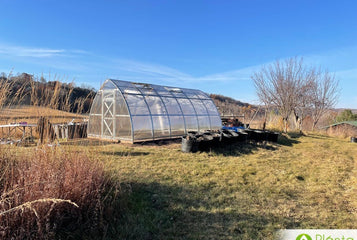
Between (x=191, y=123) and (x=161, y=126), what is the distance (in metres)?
2.14

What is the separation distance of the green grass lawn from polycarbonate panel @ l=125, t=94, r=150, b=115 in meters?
2.80

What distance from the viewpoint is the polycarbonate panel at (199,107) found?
12.7m

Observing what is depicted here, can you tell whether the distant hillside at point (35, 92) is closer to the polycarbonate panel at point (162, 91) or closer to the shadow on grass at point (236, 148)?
the shadow on grass at point (236, 148)

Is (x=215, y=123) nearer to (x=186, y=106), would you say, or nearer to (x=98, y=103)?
(x=186, y=106)

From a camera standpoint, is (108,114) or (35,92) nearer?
(35,92)

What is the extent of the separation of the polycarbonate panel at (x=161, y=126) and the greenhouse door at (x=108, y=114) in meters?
2.08

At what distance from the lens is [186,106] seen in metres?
12.2

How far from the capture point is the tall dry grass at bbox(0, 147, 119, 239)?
2201 mm

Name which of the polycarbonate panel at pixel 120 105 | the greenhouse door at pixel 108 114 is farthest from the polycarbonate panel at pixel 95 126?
the polycarbonate panel at pixel 120 105

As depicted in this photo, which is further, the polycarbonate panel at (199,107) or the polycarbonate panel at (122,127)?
the polycarbonate panel at (199,107)

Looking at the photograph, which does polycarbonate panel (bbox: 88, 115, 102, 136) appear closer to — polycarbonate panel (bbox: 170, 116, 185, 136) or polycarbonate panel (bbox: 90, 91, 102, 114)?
polycarbonate panel (bbox: 90, 91, 102, 114)

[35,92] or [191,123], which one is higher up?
[35,92]
